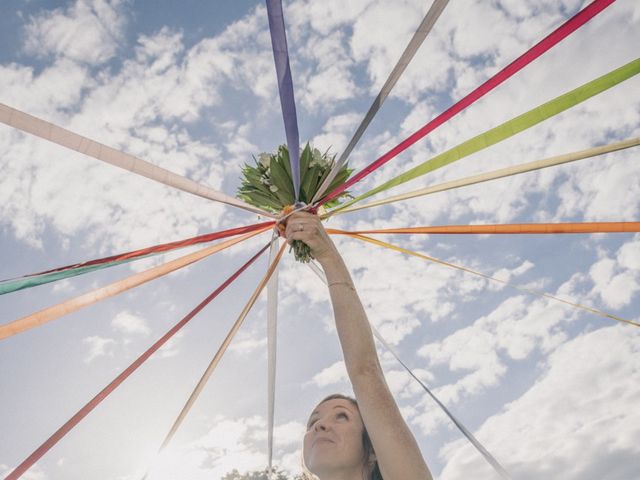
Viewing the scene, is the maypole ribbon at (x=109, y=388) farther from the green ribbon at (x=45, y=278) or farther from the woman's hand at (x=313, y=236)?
the woman's hand at (x=313, y=236)

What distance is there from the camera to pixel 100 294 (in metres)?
2.91

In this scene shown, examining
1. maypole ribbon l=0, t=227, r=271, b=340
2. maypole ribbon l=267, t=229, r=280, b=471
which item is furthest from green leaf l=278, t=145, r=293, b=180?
maypole ribbon l=0, t=227, r=271, b=340

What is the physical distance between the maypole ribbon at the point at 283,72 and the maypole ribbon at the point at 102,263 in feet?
3.65

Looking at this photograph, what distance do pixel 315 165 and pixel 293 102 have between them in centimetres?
117

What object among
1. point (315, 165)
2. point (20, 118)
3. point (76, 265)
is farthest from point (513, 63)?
point (76, 265)

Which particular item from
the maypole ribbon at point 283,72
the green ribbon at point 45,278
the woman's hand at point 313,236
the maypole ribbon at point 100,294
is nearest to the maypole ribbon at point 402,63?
the maypole ribbon at point 283,72

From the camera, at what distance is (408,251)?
13.1ft

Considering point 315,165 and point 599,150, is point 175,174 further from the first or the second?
point 599,150

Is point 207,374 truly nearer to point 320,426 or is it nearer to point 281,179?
→ point 320,426

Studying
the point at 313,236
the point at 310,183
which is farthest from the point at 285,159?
the point at 313,236

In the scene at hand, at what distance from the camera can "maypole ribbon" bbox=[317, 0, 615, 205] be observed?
2328 mm

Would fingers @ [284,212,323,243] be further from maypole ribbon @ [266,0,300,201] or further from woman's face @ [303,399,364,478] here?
A: woman's face @ [303,399,364,478]

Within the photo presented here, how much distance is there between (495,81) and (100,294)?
8.47 ft

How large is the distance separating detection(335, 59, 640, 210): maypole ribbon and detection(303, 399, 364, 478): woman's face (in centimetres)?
158
